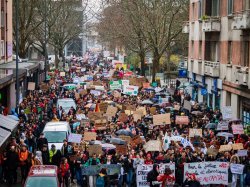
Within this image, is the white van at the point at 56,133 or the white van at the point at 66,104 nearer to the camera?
the white van at the point at 56,133

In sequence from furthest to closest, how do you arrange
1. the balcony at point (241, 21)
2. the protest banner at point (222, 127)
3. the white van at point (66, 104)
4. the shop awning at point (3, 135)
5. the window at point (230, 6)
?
the white van at point (66, 104) < the window at point (230, 6) < the balcony at point (241, 21) < the protest banner at point (222, 127) < the shop awning at point (3, 135)

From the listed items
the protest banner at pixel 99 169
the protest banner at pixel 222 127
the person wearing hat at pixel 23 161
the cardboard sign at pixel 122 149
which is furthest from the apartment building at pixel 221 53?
the person wearing hat at pixel 23 161

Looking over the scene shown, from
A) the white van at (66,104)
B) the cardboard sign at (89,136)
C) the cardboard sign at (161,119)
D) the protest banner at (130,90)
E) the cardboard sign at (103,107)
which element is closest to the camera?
the cardboard sign at (89,136)

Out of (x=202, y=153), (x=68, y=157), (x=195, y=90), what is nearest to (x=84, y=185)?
(x=68, y=157)

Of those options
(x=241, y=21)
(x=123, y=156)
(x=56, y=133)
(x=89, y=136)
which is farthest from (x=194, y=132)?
(x=241, y=21)

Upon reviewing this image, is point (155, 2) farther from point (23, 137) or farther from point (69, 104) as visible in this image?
point (23, 137)

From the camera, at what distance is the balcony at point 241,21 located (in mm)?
30950

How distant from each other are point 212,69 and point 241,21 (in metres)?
8.85

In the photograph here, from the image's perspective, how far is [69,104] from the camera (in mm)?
38531

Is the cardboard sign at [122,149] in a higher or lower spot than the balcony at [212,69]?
lower

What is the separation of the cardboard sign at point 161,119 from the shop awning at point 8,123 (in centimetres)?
611

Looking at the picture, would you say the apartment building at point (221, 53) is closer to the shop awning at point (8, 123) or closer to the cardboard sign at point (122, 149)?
the cardboard sign at point (122, 149)

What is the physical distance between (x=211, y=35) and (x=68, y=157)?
2208 centimetres

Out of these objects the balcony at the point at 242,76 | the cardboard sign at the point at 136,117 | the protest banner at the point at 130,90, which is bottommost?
the cardboard sign at the point at 136,117
